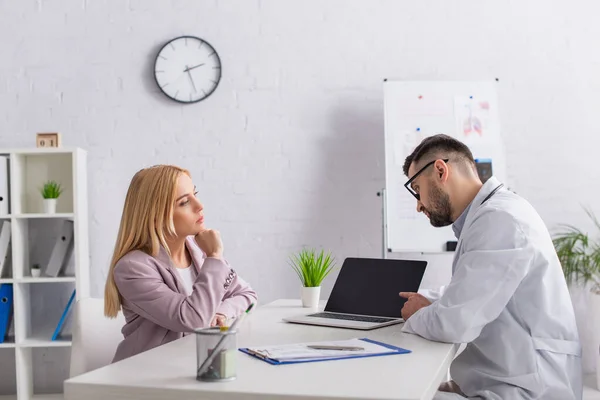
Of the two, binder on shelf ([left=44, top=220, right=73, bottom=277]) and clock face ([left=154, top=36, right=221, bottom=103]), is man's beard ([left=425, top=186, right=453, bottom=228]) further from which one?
binder on shelf ([left=44, top=220, right=73, bottom=277])

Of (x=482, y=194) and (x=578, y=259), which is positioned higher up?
(x=482, y=194)

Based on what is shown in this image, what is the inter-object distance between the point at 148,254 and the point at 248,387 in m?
0.98

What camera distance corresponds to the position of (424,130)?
3656mm

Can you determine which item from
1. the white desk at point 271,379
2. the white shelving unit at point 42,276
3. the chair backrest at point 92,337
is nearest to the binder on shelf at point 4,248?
the white shelving unit at point 42,276

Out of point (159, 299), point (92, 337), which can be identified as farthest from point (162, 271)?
point (92, 337)

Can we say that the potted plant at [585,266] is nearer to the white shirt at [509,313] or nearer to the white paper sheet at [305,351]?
the white shirt at [509,313]

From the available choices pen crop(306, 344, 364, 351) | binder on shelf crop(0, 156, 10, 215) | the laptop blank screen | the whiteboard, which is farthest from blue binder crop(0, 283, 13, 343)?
pen crop(306, 344, 364, 351)

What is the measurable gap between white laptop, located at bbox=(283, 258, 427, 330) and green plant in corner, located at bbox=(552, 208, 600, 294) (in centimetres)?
171

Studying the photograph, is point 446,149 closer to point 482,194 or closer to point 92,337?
point 482,194

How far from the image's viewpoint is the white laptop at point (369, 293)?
210 cm

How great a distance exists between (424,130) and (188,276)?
5.92ft

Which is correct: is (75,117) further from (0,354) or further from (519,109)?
(519,109)

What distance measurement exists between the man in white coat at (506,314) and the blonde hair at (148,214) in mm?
758

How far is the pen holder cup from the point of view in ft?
4.14
